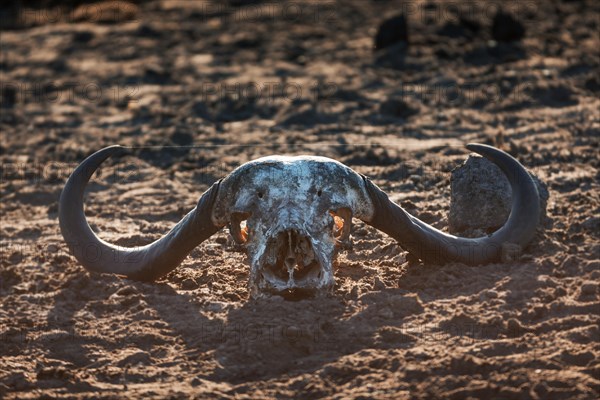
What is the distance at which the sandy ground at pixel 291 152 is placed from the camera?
6.54 m

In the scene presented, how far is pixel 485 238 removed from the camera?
8.02 m

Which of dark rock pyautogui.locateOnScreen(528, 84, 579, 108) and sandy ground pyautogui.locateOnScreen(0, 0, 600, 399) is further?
dark rock pyautogui.locateOnScreen(528, 84, 579, 108)

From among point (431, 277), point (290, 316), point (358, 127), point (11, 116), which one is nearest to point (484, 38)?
point (358, 127)

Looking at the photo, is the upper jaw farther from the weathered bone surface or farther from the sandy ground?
the sandy ground

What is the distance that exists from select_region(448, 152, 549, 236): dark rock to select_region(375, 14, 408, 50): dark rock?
807 centimetres

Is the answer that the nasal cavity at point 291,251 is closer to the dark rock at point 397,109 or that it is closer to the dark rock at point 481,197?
the dark rock at point 481,197

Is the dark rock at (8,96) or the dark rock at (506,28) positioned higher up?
the dark rock at (506,28)

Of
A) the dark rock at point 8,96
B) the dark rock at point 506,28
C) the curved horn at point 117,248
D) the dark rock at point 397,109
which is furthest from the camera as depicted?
the dark rock at point 506,28

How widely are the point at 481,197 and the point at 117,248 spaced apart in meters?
2.66

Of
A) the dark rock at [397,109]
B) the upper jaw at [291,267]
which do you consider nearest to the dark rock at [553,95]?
the dark rock at [397,109]

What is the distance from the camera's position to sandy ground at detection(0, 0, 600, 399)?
654 centimetres

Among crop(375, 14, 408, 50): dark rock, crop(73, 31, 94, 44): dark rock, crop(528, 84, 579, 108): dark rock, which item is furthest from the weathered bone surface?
crop(73, 31, 94, 44): dark rock

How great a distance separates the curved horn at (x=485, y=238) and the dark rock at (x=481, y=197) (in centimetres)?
48

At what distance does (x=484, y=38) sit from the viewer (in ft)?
54.4
